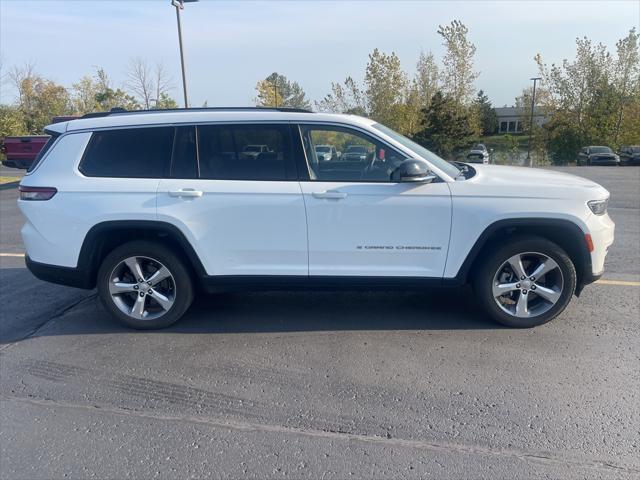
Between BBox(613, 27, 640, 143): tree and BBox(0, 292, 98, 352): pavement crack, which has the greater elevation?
BBox(613, 27, 640, 143): tree

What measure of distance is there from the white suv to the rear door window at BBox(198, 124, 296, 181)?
0.04ft

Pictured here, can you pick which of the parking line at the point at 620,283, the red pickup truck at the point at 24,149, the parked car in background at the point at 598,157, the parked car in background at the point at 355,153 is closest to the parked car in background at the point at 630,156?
the parked car in background at the point at 598,157

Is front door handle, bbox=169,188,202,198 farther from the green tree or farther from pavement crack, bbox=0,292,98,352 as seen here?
the green tree

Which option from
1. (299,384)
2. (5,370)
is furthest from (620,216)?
(5,370)

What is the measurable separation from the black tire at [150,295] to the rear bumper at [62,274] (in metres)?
0.13

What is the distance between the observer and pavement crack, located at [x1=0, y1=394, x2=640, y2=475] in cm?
261

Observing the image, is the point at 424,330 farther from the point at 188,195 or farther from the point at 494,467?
the point at 188,195

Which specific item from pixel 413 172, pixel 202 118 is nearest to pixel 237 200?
pixel 202 118

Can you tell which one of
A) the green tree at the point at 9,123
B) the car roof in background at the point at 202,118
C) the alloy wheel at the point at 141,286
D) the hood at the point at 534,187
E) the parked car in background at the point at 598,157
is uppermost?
the green tree at the point at 9,123

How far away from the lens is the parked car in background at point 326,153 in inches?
165

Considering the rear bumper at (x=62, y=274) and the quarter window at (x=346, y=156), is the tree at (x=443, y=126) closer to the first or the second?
the quarter window at (x=346, y=156)

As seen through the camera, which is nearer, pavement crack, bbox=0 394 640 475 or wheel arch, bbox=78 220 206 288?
pavement crack, bbox=0 394 640 475

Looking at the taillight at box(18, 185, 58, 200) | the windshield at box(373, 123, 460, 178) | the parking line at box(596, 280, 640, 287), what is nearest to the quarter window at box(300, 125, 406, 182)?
the windshield at box(373, 123, 460, 178)

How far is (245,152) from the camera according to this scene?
4.18m
